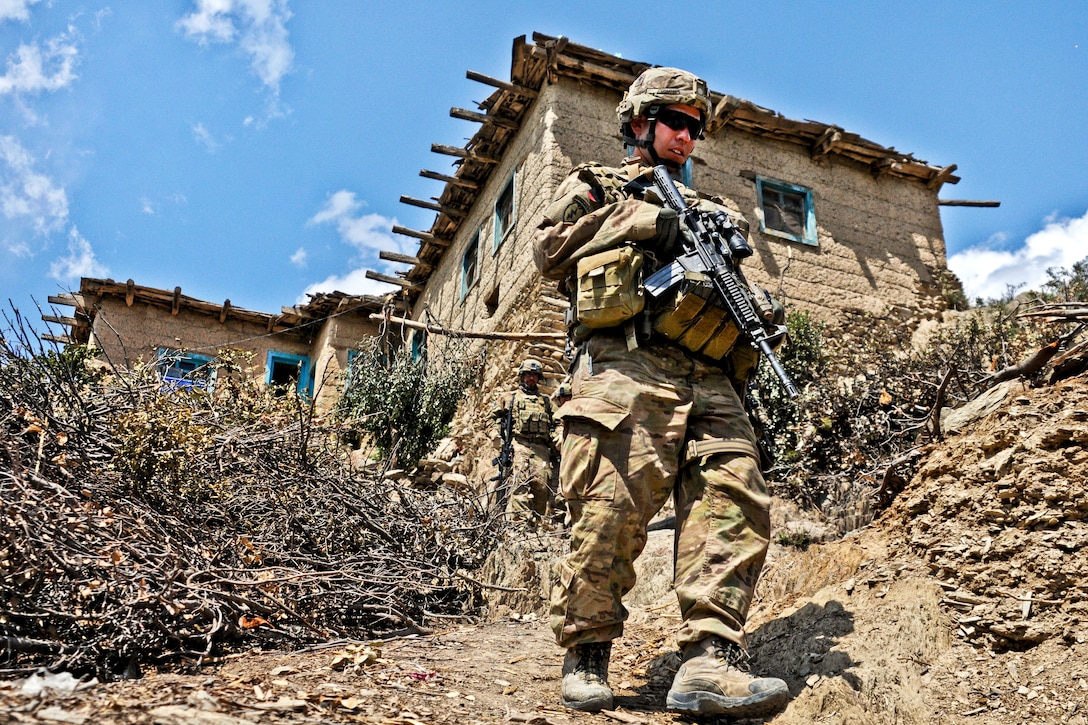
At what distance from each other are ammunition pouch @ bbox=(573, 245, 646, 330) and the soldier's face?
→ 55cm

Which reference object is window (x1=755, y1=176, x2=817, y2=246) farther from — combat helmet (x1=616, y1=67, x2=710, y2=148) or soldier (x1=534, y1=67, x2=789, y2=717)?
soldier (x1=534, y1=67, x2=789, y2=717)

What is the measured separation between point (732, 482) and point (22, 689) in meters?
2.05

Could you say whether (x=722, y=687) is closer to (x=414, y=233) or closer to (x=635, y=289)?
(x=635, y=289)

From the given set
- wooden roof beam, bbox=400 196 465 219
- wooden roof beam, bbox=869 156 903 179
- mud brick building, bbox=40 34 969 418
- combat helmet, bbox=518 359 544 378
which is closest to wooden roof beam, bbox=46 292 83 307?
mud brick building, bbox=40 34 969 418

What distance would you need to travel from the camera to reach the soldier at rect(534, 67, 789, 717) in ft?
8.99

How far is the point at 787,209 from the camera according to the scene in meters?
11.9

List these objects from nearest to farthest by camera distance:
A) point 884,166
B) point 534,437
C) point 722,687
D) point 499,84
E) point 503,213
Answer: point 722,687
point 534,437
point 499,84
point 503,213
point 884,166

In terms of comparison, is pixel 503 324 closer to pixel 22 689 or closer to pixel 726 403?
pixel 726 403

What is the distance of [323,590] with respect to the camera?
355cm

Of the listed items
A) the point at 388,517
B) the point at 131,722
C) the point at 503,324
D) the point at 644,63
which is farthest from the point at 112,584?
the point at 644,63

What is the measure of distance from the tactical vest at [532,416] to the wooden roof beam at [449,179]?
219 inches

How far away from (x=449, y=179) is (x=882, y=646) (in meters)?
11.0

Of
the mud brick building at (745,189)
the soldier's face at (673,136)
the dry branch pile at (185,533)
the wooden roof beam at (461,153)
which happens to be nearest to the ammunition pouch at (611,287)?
the soldier's face at (673,136)

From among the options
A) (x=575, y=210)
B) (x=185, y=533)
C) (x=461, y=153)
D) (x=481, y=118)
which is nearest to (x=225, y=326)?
(x=461, y=153)
